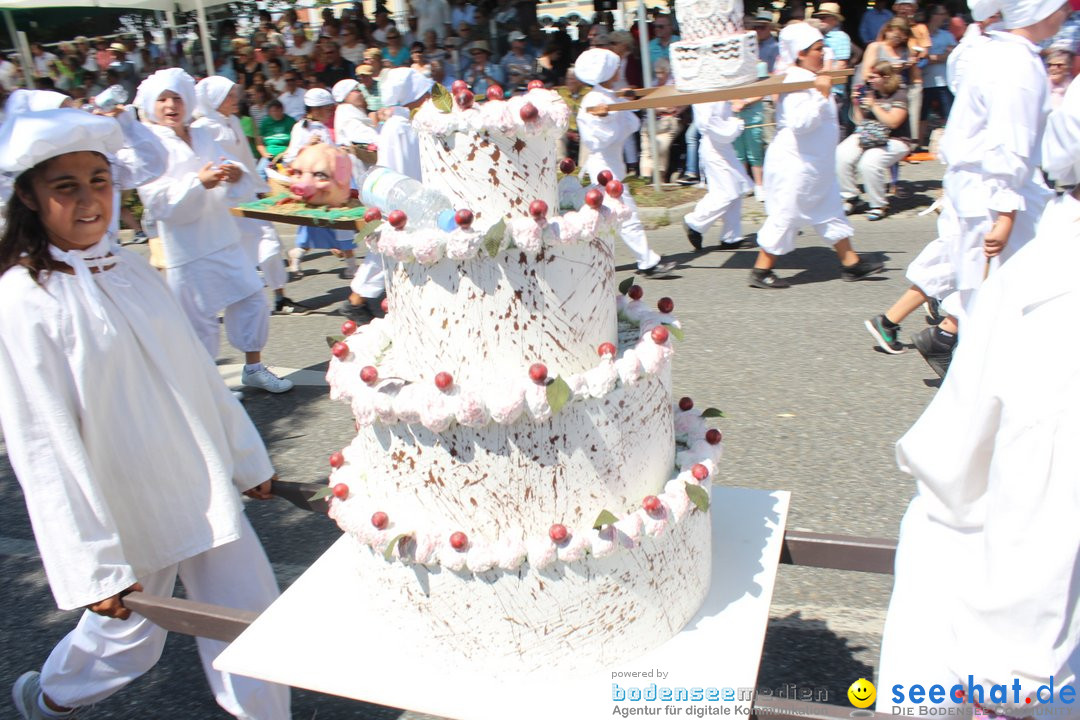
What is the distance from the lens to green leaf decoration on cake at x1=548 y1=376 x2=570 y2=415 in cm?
204

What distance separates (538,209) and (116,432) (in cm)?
144

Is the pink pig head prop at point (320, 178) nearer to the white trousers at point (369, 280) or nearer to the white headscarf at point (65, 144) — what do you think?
the white trousers at point (369, 280)

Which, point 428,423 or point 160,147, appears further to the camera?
point 160,147

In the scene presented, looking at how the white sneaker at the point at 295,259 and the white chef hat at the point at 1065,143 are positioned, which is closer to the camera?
the white chef hat at the point at 1065,143

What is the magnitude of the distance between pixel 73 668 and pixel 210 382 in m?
0.94

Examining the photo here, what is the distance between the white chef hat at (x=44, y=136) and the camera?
99.0 inches

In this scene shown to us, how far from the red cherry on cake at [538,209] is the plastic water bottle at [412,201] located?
17cm

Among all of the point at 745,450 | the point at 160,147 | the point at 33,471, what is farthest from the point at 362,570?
the point at 160,147

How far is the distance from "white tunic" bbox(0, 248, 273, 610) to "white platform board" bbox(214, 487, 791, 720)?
48 cm

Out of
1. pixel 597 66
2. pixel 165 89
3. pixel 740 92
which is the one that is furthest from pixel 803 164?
pixel 165 89

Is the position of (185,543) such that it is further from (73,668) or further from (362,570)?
(362,570)

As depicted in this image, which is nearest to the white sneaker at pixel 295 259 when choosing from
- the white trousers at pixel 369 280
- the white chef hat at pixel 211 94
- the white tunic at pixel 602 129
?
the white trousers at pixel 369 280

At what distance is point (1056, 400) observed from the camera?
1612 mm

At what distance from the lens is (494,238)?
Result: 204cm
